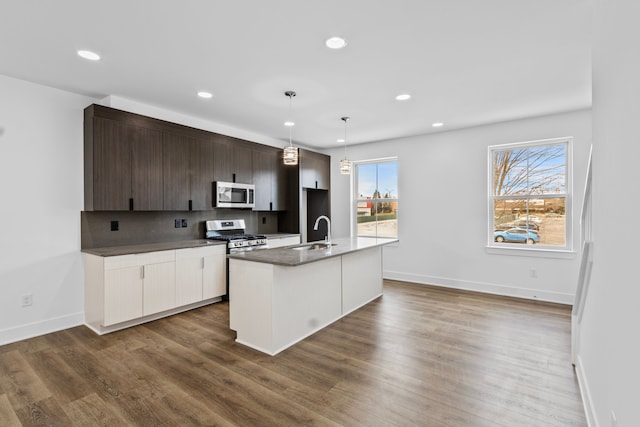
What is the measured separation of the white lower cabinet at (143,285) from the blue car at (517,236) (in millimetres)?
4289

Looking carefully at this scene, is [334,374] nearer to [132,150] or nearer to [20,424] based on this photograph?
[20,424]

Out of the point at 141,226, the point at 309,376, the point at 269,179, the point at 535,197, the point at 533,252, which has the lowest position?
the point at 309,376

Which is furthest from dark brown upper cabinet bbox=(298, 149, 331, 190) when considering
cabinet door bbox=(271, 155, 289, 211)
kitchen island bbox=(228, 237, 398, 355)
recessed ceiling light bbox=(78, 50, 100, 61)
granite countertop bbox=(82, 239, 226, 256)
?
recessed ceiling light bbox=(78, 50, 100, 61)

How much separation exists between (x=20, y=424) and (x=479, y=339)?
3.62 m

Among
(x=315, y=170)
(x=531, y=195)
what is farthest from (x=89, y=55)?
(x=531, y=195)

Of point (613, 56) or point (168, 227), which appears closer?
point (613, 56)

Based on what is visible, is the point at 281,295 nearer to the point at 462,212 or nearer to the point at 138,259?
the point at 138,259

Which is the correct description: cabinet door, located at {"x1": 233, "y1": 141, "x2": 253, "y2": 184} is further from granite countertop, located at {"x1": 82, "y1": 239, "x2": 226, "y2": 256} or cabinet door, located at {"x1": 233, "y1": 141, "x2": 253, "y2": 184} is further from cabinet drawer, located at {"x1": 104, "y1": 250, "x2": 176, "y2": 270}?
cabinet drawer, located at {"x1": 104, "y1": 250, "x2": 176, "y2": 270}

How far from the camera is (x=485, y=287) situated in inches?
192

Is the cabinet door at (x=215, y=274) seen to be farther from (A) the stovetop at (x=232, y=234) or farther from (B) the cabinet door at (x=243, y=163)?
(B) the cabinet door at (x=243, y=163)

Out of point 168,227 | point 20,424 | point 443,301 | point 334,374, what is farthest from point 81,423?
point 443,301

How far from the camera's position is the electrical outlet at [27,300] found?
3.19m

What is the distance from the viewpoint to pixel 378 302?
14.3 ft

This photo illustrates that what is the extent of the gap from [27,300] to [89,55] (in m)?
2.52
